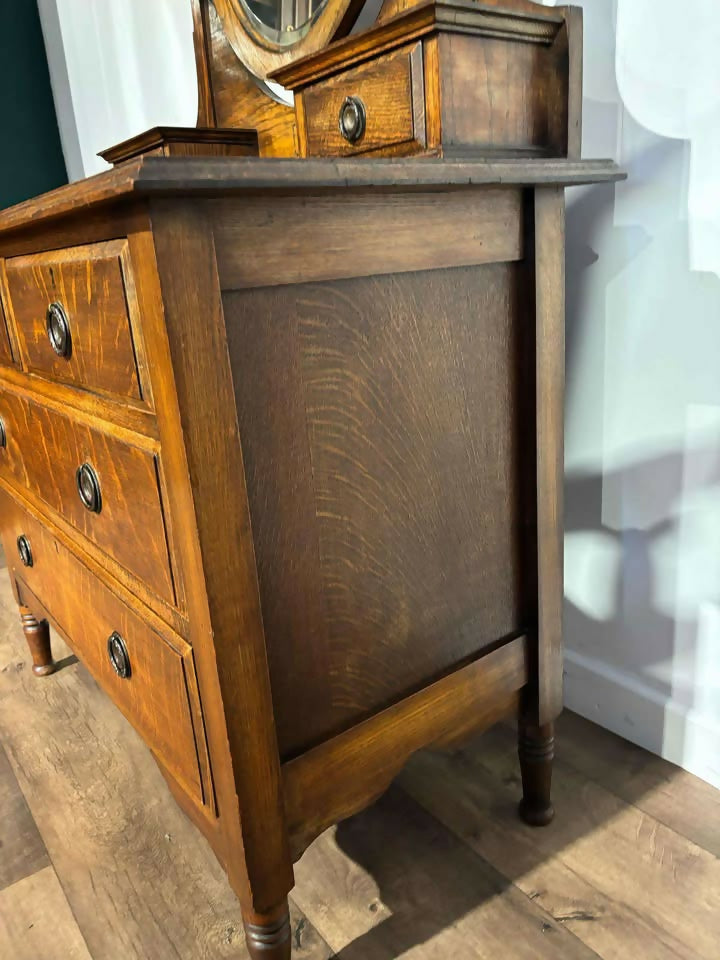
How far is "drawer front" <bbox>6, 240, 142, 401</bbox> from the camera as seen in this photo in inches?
29.9

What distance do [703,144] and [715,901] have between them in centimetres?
100

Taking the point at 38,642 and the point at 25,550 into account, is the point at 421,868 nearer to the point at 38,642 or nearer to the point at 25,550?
the point at 25,550

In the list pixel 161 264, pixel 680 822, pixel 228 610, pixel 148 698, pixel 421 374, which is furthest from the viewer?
pixel 680 822

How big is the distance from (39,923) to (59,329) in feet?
2.73

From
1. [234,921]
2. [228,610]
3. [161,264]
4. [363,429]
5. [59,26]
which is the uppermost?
[59,26]

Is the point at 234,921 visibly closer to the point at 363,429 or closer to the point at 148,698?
the point at 148,698

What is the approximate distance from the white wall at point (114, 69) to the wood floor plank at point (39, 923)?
1.71 m

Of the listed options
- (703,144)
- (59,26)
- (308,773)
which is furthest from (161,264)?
(59,26)

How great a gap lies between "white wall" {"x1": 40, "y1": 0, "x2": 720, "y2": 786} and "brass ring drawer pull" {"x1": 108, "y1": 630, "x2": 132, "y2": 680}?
76cm

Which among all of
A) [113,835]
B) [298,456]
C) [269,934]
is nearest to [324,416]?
[298,456]

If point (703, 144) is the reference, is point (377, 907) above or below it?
below

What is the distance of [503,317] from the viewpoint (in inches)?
37.3

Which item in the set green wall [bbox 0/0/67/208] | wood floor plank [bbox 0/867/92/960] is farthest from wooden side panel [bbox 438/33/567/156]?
green wall [bbox 0/0/67/208]

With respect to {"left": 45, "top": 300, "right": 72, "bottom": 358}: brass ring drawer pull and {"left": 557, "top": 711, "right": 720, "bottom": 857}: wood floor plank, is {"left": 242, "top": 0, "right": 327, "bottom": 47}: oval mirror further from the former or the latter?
{"left": 557, "top": 711, "right": 720, "bottom": 857}: wood floor plank
